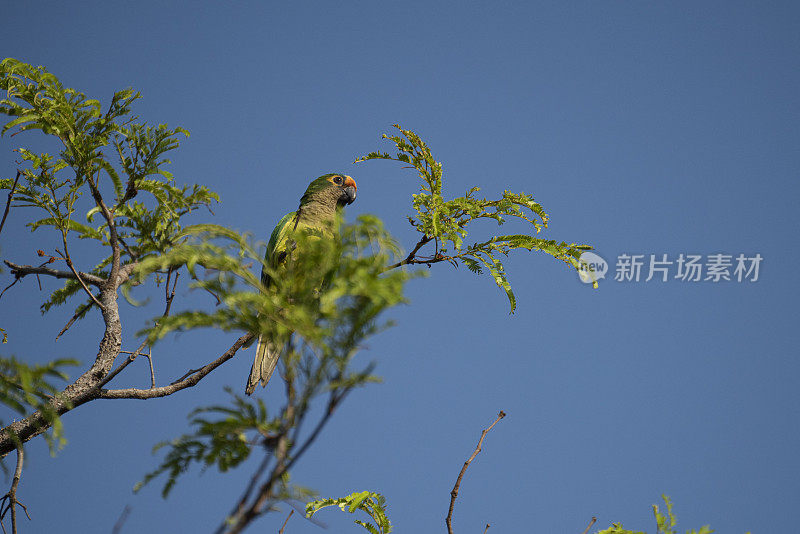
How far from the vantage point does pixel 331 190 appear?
5.73m

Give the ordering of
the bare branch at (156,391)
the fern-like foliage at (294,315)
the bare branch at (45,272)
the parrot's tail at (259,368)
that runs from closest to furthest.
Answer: the fern-like foliage at (294,315) → the bare branch at (156,391) → the bare branch at (45,272) → the parrot's tail at (259,368)

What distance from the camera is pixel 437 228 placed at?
3010mm

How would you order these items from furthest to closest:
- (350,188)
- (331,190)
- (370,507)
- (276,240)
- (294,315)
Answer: (350,188) → (331,190) → (276,240) → (370,507) → (294,315)

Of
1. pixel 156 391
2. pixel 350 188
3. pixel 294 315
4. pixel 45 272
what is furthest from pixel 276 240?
pixel 294 315

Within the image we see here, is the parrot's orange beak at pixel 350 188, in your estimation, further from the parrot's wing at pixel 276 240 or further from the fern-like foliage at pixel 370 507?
the fern-like foliage at pixel 370 507

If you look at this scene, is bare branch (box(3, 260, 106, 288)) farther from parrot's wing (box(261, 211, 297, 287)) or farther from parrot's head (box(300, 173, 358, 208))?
parrot's head (box(300, 173, 358, 208))

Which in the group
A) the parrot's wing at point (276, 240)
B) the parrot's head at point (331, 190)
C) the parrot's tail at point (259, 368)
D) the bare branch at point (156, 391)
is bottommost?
the bare branch at point (156, 391)

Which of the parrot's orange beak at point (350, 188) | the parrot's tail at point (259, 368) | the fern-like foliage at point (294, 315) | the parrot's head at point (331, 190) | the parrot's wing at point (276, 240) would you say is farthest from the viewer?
the parrot's orange beak at point (350, 188)

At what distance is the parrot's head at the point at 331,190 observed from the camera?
18.7 ft

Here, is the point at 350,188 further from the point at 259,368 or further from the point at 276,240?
the point at 259,368

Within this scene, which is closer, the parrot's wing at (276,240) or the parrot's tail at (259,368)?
the parrot's tail at (259,368)

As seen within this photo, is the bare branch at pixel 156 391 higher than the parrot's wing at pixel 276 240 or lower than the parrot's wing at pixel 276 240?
lower

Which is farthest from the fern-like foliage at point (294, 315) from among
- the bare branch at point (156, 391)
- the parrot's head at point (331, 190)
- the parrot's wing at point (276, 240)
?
the parrot's head at point (331, 190)

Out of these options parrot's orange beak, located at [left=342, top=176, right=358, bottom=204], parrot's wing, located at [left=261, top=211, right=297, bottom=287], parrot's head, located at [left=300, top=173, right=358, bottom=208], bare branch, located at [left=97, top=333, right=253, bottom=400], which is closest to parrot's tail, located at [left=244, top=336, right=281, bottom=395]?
bare branch, located at [left=97, top=333, right=253, bottom=400]
